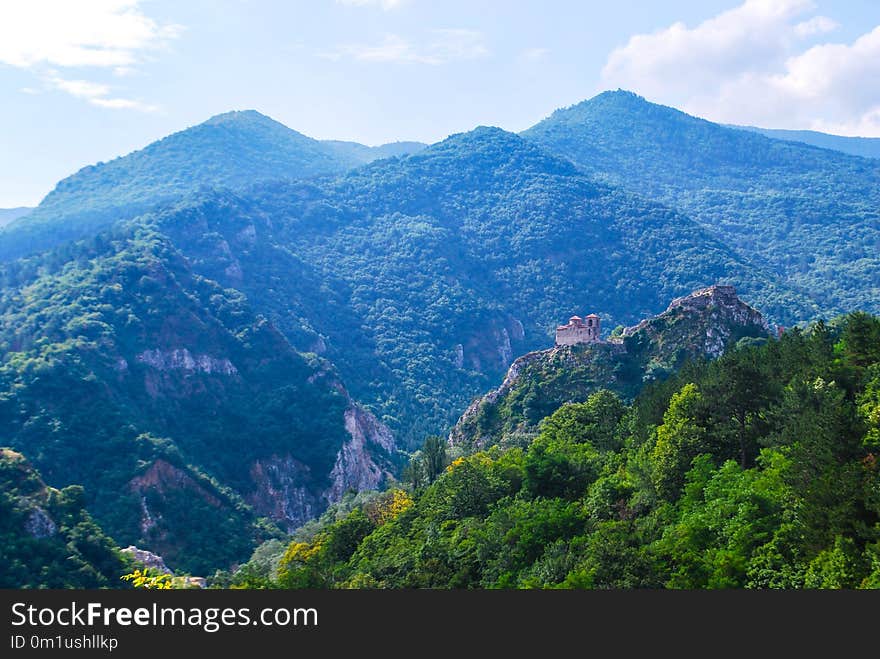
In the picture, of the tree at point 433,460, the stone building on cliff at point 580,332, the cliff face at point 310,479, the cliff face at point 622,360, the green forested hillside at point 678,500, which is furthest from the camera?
the cliff face at point 310,479

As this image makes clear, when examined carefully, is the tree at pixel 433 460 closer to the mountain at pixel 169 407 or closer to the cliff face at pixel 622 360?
the cliff face at pixel 622 360

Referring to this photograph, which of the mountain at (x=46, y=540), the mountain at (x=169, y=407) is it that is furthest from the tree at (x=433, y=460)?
the mountain at (x=169, y=407)

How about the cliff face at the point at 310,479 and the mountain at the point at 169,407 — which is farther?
the cliff face at the point at 310,479

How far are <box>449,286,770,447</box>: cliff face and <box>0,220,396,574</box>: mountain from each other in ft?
119

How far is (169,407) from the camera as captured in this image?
124062 millimetres

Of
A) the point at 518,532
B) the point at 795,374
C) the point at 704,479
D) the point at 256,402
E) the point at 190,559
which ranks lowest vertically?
the point at 190,559

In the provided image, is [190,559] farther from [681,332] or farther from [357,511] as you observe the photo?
[681,332]

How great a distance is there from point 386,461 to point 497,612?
115m

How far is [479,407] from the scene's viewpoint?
9694 centimetres

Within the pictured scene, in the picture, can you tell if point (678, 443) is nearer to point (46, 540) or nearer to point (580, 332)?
point (46, 540)

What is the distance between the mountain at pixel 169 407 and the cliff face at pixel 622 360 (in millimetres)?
36264

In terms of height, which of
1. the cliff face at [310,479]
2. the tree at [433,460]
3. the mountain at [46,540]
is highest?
the tree at [433,460]

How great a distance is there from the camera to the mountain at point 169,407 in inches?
A: 3927

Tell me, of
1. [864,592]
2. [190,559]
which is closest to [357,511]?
Answer: [190,559]
